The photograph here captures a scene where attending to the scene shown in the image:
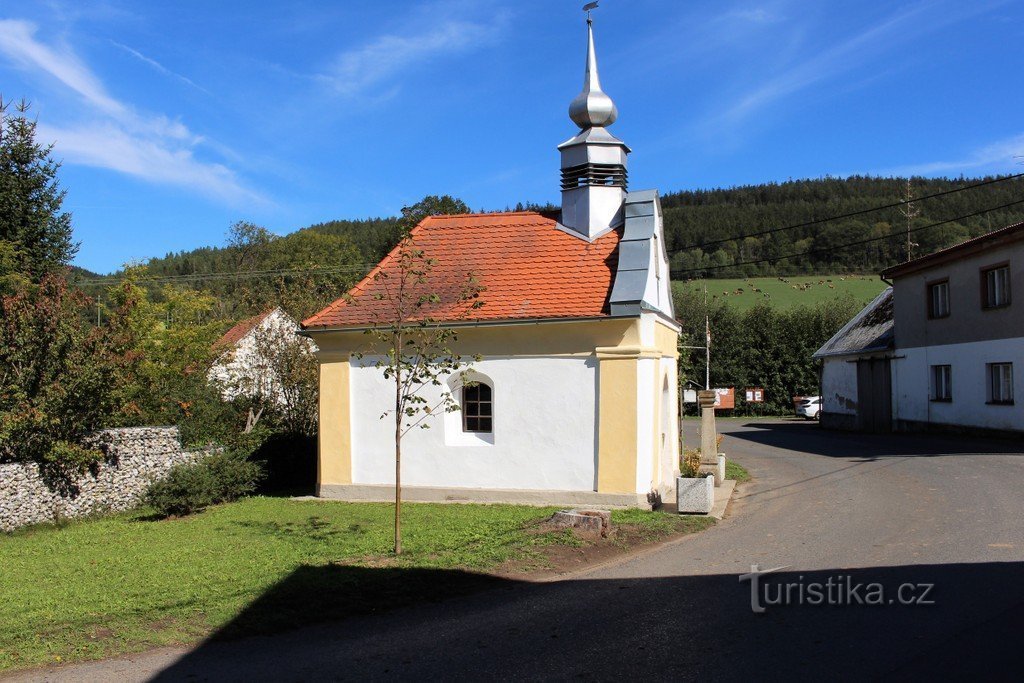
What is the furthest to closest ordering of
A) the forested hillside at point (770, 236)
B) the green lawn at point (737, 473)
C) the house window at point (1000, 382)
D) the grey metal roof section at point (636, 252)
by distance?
the forested hillside at point (770, 236) < the house window at point (1000, 382) < the green lawn at point (737, 473) < the grey metal roof section at point (636, 252)

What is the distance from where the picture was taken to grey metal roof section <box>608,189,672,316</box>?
1348cm

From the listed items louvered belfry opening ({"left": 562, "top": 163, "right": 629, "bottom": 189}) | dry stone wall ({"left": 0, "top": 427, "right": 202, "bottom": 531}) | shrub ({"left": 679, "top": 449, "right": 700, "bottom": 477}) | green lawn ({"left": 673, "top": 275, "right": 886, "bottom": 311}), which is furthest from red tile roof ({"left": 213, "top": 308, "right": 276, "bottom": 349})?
green lawn ({"left": 673, "top": 275, "right": 886, "bottom": 311})

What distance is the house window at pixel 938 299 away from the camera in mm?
26059

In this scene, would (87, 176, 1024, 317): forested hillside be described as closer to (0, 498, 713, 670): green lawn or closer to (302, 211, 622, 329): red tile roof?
(302, 211, 622, 329): red tile roof

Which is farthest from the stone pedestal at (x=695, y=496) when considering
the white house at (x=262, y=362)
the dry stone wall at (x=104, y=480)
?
the white house at (x=262, y=362)

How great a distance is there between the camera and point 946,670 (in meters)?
5.41

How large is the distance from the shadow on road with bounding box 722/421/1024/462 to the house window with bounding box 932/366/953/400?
1388 millimetres

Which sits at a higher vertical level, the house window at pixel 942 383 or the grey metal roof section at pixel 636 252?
the grey metal roof section at pixel 636 252

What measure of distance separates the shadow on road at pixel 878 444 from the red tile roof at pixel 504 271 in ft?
31.1

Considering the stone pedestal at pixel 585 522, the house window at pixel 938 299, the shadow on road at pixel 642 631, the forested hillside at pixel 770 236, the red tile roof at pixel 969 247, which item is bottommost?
the shadow on road at pixel 642 631

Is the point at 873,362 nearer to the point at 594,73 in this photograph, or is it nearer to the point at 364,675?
the point at 594,73

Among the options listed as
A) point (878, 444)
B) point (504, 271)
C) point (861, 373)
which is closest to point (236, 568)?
point (504, 271)

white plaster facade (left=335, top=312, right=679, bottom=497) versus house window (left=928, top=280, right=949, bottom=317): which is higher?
house window (left=928, top=280, right=949, bottom=317)

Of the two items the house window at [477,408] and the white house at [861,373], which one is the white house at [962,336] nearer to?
the white house at [861,373]
